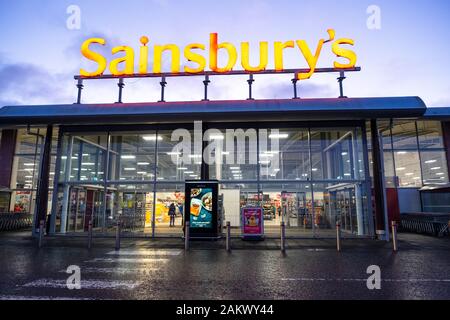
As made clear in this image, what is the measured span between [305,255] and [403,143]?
15625 millimetres

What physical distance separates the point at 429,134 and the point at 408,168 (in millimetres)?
2926

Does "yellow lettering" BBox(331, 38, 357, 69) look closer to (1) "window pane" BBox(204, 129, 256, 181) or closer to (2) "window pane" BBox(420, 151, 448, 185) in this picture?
(1) "window pane" BBox(204, 129, 256, 181)

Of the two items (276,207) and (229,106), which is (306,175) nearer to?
(276,207)

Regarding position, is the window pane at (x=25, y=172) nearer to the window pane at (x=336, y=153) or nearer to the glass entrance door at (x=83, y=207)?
the glass entrance door at (x=83, y=207)

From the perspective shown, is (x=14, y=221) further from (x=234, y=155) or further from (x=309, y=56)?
(x=309, y=56)

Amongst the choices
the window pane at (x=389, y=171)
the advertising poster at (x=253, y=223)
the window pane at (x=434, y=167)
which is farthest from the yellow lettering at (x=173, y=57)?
the window pane at (x=434, y=167)

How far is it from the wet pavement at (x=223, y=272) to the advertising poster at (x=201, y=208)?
206cm

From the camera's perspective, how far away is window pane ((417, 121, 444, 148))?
69.0 feet

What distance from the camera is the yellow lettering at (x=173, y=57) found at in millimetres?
16344

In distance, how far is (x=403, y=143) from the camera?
2127 centimetres

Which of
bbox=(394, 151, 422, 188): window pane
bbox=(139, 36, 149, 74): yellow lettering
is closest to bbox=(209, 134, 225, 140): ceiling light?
bbox=(139, 36, 149, 74): yellow lettering

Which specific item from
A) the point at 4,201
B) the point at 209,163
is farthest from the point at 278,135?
the point at 4,201

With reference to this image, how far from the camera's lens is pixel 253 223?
13.9 m
